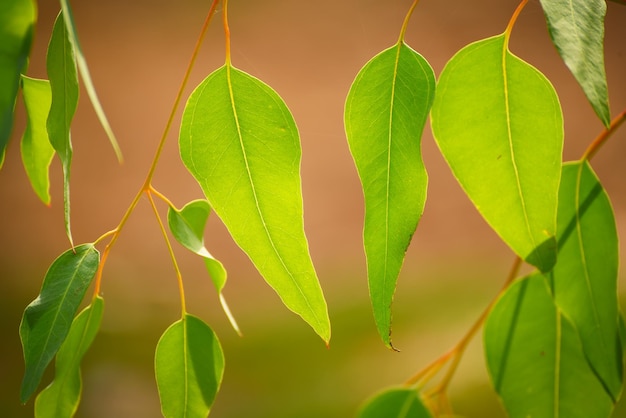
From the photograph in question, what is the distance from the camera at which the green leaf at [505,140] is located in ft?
1.28

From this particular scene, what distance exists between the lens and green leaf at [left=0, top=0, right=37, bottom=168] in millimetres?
260

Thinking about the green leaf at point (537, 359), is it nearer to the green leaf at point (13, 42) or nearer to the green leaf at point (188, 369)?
the green leaf at point (188, 369)

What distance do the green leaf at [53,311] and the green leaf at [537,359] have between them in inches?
11.7

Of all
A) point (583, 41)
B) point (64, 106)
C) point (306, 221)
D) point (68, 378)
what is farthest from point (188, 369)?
point (306, 221)

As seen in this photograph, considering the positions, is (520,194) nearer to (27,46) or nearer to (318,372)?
(27,46)

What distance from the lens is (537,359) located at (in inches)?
19.7

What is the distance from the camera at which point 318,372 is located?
1.46 m

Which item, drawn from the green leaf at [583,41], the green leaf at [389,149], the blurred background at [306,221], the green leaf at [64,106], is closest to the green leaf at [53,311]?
the green leaf at [64,106]

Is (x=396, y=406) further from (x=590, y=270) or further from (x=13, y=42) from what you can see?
(x=13, y=42)

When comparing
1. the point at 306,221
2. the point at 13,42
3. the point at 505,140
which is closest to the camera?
the point at 13,42

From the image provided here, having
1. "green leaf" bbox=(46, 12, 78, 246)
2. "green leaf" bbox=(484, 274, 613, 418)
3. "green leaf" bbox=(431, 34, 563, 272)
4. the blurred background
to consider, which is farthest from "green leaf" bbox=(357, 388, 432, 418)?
the blurred background

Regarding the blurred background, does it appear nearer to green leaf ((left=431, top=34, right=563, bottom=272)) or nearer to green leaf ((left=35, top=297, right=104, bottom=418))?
green leaf ((left=35, top=297, right=104, bottom=418))

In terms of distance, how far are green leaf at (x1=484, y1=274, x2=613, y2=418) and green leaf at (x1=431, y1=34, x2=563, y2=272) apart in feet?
0.42

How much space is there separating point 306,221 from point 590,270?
148 cm
